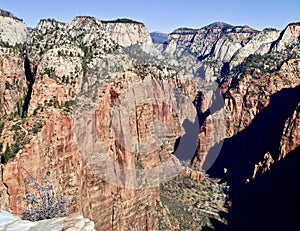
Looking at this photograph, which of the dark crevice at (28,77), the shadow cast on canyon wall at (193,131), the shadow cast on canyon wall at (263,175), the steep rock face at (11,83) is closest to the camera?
the steep rock face at (11,83)

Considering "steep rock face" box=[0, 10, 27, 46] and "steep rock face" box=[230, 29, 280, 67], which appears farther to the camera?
"steep rock face" box=[230, 29, 280, 67]

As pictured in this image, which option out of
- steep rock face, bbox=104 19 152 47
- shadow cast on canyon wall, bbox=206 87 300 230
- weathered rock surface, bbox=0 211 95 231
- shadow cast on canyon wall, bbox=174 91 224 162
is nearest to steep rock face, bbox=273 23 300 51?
shadow cast on canyon wall, bbox=174 91 224 162

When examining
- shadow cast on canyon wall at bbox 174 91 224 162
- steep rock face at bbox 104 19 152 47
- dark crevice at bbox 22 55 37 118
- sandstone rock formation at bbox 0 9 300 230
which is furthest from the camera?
steep rock face at bbox 104 19 152 47

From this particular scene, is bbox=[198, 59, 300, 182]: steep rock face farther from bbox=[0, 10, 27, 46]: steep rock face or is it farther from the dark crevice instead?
the dark crevice

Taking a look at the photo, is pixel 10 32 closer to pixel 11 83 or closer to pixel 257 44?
pixel 11 83

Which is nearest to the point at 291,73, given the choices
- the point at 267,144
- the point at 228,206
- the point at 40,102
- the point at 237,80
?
the point at 237,80

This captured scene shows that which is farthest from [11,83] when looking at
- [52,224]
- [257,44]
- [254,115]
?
[257,44]

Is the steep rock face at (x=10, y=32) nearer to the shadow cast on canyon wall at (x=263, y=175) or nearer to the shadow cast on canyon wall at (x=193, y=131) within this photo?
the shadow cast on canyon wall at (x=263, y=175)

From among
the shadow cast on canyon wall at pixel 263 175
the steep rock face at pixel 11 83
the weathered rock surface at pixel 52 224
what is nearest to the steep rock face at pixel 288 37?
the shadow cast on canyon wall at pixel 263 175

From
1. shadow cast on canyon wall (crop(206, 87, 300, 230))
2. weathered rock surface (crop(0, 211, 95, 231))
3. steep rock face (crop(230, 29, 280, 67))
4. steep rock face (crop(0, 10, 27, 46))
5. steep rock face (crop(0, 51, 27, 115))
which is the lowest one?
shadow cast on canyon wall (crop(206, 87, 300, 230))
